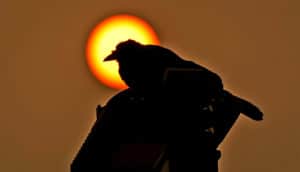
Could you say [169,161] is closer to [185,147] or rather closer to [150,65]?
[185,147]

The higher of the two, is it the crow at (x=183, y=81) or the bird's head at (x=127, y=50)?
the crow at (x=183, y=81)

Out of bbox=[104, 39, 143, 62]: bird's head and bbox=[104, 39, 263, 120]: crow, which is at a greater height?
bbox=[104, 39, 263, 120]: crow

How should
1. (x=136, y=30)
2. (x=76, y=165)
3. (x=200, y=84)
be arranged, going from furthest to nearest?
(x=136, y=30) < (x=76, y=165) < (x=200, y=84)

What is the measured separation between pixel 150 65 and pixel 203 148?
1.97ft

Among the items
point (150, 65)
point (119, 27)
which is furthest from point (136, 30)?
point (150, 65)

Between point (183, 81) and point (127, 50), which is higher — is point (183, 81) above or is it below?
above

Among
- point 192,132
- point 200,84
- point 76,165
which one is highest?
point 200,84

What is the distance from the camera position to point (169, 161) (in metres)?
3.92

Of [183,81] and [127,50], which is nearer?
[183,81]

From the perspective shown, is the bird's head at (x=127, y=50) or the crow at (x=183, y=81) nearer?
the crow at (x=183, y=81)

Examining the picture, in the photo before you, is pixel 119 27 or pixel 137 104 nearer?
pixel 137 104

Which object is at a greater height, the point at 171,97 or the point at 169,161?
the point at 171,97

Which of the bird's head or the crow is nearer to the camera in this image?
the crow

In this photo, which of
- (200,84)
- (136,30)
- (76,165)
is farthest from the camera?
(136,30)
